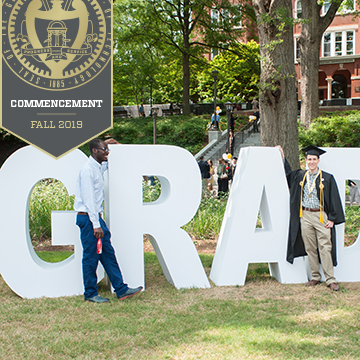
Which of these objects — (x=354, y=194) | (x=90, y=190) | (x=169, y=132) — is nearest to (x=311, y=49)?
(x=354, y=194)

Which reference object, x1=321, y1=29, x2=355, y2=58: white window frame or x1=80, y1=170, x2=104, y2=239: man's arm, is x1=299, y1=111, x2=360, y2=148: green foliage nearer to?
x1=80, y1=170, x2=104, y2=239: man's arm

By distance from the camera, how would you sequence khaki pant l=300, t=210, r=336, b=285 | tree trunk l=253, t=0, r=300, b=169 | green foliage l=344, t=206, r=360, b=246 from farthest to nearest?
tree trunk l=253, t=0, r=300, b=169, green foliage l=344, t=206, r=360, b=246, khaki pant l=300, t=210, r=336, b=285

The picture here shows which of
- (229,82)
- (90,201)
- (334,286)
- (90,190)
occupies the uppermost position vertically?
(229,82)

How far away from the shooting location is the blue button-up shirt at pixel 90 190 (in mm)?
4977

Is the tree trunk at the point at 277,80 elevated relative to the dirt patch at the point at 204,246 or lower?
elevated

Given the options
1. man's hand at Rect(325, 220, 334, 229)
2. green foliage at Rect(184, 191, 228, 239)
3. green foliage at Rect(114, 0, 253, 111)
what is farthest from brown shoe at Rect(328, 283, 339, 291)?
green foliage at Rect(114, 0, 253, 111)

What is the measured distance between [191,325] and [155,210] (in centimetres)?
171

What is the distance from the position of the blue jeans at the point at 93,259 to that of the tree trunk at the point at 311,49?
13225mm

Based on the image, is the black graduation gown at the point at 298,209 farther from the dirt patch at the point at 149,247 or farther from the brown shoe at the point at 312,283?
the dirt patch at the point at 149,247

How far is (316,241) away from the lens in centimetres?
570

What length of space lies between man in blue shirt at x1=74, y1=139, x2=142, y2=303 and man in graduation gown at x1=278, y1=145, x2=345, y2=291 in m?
2.25

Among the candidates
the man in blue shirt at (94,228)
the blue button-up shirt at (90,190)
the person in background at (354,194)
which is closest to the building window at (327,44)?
the person in background at (354,194)

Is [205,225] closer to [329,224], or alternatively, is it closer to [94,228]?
[329,224]

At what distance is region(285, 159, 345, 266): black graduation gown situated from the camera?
5555 millimetres
